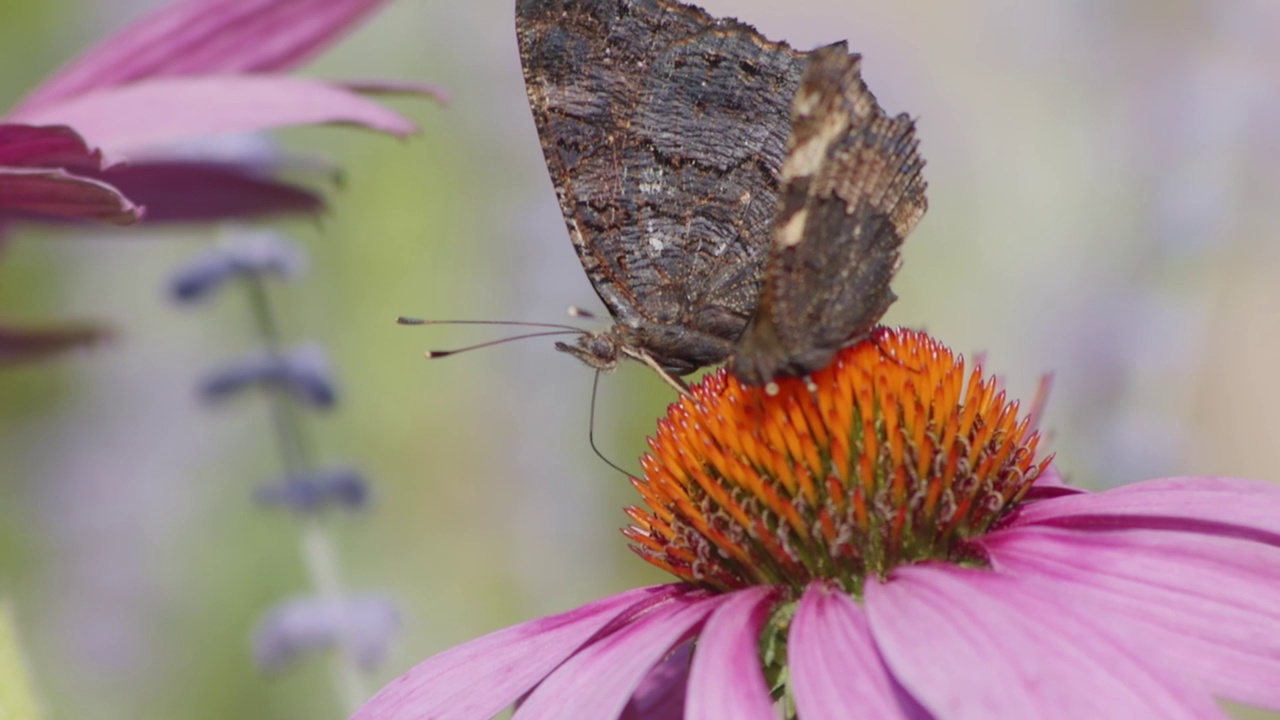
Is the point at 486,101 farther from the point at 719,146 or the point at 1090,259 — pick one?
the point at 719,146

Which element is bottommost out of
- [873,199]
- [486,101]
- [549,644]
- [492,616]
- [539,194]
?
[492,616]

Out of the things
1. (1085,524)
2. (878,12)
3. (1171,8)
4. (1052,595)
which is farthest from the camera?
(878,12)

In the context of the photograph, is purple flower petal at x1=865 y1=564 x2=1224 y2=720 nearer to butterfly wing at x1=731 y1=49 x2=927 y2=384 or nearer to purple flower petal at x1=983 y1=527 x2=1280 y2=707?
purple flower petal at x1=983 y1=527 x2=1280 y2=707

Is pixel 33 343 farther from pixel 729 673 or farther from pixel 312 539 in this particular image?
pixel 729 673

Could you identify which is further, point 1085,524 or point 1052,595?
point 1085,524

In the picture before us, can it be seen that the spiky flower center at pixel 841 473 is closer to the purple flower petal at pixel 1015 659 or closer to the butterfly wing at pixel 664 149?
the purple flower petal at pixel 1015 659

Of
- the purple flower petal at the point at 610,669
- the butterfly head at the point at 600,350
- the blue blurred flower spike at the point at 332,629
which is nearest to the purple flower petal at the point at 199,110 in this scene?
the butterfly head at the point at 600,350

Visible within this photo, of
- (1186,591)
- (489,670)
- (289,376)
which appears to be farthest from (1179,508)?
(289,376)

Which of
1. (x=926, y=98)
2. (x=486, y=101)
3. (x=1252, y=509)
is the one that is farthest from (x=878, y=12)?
(x=1252, y=509)
